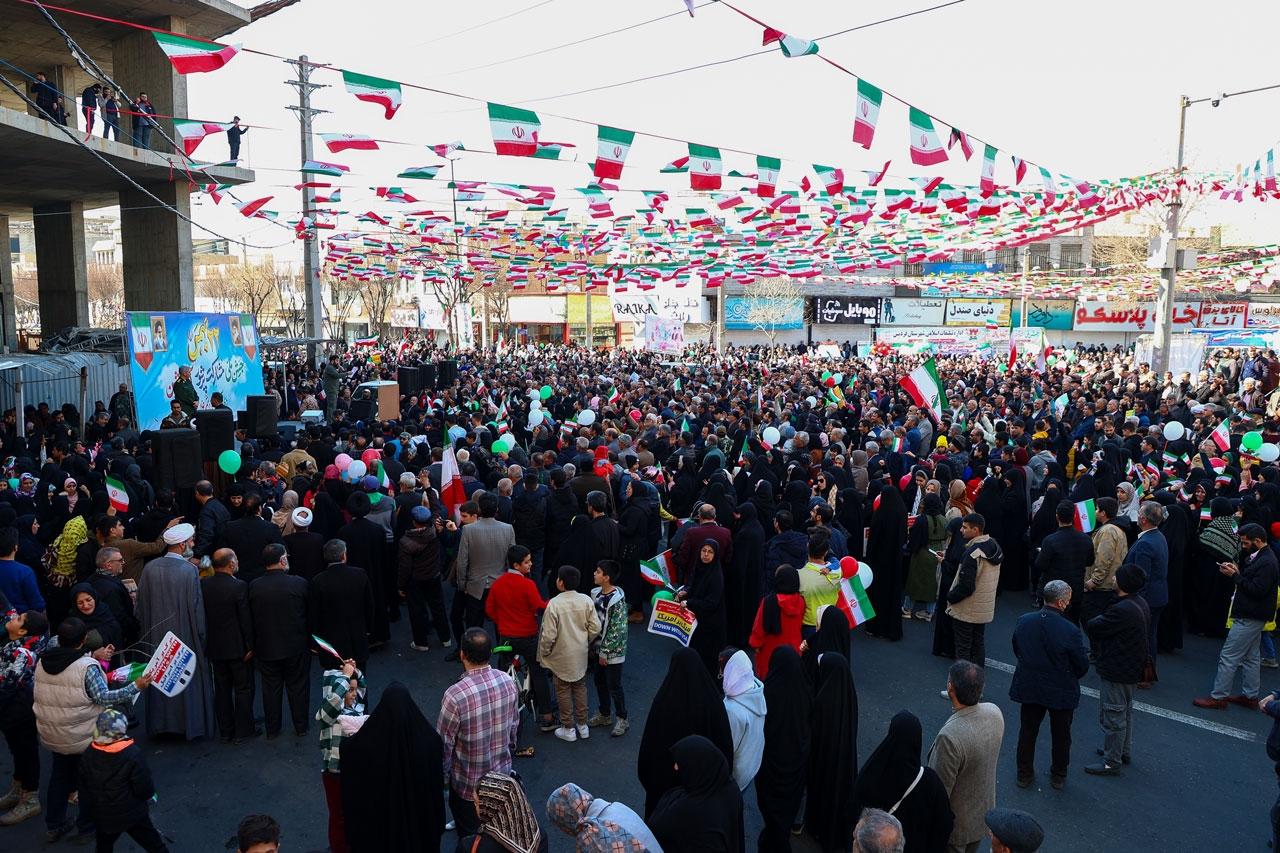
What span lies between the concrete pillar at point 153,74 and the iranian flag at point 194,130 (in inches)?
385

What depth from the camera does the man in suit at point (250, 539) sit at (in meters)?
7.13

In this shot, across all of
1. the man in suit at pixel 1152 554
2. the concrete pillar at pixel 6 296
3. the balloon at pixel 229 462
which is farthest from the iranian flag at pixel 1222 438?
the concrete pillar at pixel 6 296

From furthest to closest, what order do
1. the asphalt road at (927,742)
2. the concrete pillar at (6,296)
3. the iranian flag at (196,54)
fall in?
the concrete pillar at (6,296)
the iranian flag at (196,54)
the asphalt road at (927,742)

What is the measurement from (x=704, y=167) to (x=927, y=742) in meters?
9.51

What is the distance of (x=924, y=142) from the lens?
36.3 feet

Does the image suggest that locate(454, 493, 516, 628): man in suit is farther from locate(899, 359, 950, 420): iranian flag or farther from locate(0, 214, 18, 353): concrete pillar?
locate(0, 214, 18, 353): concrete pillar

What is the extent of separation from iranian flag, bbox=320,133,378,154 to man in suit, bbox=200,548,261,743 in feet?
26.8

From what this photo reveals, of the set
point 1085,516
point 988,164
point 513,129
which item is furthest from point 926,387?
point 513,129

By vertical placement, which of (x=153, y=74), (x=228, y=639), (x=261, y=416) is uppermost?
(x=153, y=74)

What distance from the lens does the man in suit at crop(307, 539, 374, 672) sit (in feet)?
20.7

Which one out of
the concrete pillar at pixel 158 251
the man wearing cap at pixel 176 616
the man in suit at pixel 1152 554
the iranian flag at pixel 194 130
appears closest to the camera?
the man wearing cap at pixel 176 616

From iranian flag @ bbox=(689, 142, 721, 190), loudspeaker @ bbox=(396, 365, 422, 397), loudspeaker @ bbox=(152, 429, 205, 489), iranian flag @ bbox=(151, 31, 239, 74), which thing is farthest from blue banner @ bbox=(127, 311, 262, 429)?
iranian flag @ bbox=(689, 142, 721, 190)

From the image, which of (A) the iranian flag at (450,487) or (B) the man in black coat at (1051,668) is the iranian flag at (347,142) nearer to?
(A) the iranian flag at (450,487)

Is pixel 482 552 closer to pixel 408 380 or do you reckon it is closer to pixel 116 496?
pixel 116 496
